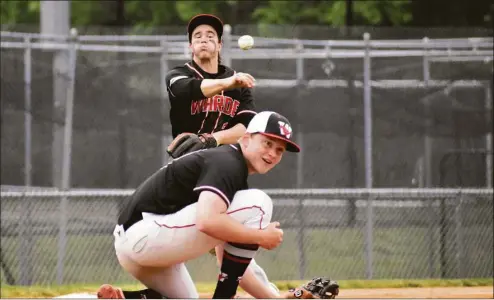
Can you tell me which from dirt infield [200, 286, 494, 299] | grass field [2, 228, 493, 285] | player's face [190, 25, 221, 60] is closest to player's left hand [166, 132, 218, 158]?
player's face [190, 25, 221, 60]

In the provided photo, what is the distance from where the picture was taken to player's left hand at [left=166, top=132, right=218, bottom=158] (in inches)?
294

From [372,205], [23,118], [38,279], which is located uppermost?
[23,118]

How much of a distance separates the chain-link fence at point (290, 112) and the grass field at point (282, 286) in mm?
1199

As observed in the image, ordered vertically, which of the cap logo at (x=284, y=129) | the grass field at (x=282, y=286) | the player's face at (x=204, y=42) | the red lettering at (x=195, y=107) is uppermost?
the player's face at (x=204, y=42)

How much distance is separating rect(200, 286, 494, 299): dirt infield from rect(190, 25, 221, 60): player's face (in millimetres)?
3198

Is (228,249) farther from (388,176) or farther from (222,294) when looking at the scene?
(388,176)

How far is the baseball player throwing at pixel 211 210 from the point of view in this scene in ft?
20.7

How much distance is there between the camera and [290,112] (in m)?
13.1

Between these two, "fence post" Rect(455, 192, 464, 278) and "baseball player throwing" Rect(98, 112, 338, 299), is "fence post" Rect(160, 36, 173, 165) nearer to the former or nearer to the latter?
"fence post" Rect(455, 192, 464, 278)

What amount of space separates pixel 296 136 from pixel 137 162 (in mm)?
1794

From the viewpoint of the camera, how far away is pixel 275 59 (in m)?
13.5

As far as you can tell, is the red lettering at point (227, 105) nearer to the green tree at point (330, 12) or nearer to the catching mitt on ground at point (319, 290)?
the catching mitt on ground at point (319, 290)

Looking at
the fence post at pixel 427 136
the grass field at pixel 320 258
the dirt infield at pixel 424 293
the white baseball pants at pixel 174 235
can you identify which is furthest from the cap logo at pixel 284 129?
the fence post at pixel 427 136

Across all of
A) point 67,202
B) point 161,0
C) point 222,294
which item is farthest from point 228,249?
point 161,0
